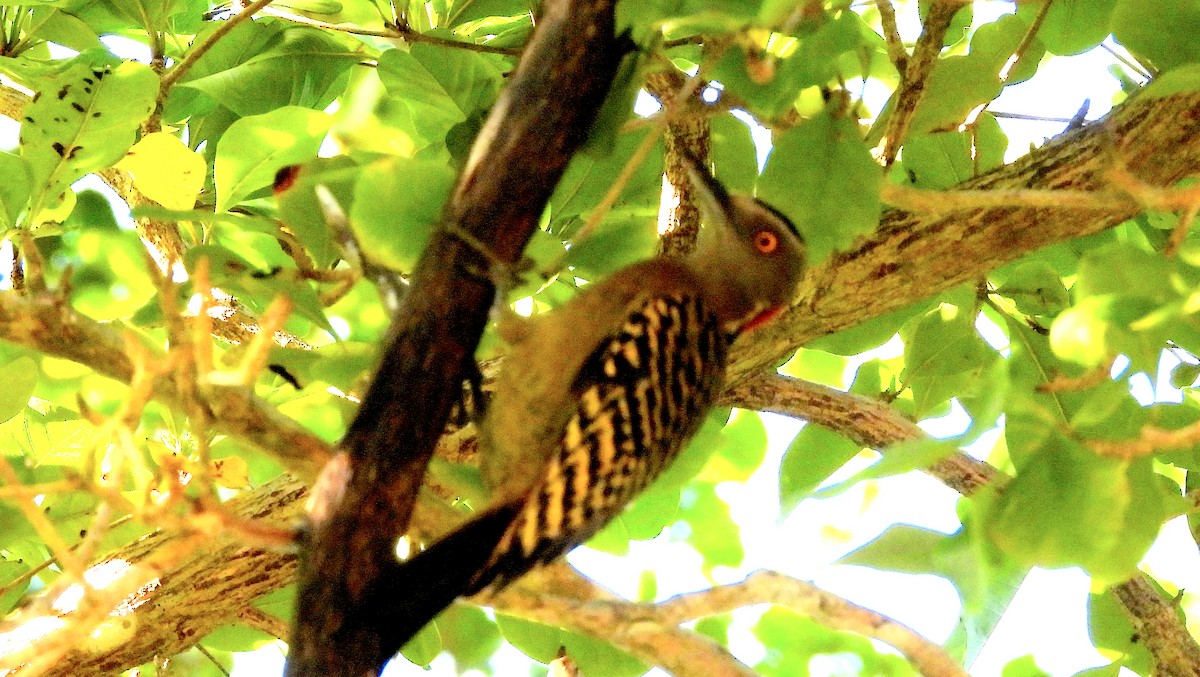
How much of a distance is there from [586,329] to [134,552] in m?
1.30

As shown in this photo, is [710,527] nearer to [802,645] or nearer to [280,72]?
[802,645]

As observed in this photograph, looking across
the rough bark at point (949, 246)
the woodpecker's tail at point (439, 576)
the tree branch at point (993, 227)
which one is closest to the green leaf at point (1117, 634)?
the rough bark at point (949, 246)

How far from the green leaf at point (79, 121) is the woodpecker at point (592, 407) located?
96 cm

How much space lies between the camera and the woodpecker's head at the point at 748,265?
3096 millimetres

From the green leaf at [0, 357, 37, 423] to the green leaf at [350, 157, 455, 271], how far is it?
2.69ft

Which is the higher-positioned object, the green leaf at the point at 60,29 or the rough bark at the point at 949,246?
the green leaf at the point at 60,29

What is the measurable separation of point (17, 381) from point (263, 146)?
0.68 metres

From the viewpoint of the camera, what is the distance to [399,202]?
1838mm

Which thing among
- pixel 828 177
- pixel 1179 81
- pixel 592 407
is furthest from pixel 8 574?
pixel 1179 81

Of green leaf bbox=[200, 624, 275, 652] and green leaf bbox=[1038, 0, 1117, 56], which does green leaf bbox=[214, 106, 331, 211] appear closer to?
green leaf bbox=[200, 624, 275, 652]

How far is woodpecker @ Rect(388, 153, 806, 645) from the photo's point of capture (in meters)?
2.22

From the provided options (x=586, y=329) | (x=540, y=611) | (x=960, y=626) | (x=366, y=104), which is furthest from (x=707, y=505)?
(x=960, y=626)

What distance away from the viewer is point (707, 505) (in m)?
3.98

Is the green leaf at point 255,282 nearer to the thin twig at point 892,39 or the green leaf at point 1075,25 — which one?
the thin twig at point 892,39
